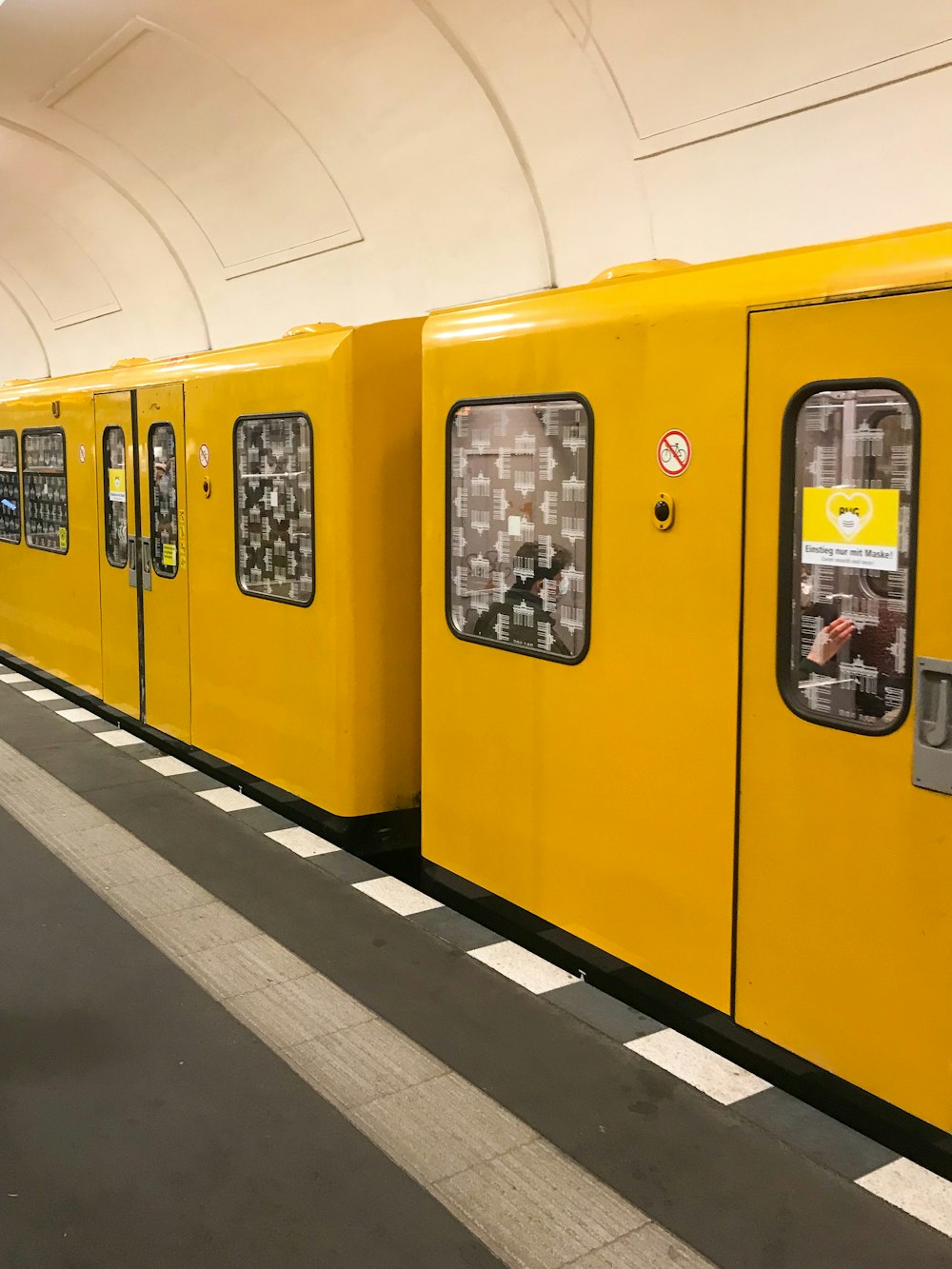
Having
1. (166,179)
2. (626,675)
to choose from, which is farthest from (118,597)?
(166,179)

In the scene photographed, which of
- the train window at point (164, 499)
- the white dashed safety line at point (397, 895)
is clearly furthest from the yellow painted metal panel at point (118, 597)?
→ the white dashed safety line at point (397, 895)

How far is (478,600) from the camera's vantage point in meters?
4.39

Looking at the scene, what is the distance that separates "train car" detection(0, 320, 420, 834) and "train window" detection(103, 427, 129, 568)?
0.06 ft

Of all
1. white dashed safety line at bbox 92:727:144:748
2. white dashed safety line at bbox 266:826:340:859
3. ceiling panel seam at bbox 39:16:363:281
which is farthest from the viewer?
ceiling panel seam at bbox 39:16:363:281

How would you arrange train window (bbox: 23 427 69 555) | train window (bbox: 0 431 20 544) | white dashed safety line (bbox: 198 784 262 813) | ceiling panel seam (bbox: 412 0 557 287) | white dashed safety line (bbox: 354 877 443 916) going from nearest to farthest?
white dashed safety line (bbox: 354 877 443 916) → white dashed safety line (bbox: 198 784 262 813) → ceiling panel seam (bbox: 412 0 557 287) → train window (bbox: 23 427 69 555) → train window (bbox: 0 431 20 544)

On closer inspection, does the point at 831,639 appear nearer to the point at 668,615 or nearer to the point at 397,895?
the point at 668,615

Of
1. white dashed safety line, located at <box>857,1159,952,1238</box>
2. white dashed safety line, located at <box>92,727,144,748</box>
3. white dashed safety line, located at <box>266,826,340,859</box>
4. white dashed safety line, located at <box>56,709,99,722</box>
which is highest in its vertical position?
white dashed safety line, located at <box>56,709,99,722</box>

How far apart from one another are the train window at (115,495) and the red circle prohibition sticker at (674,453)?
500 centimetres

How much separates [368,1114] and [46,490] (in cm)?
712

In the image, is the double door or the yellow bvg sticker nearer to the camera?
the yellow bvg sticker

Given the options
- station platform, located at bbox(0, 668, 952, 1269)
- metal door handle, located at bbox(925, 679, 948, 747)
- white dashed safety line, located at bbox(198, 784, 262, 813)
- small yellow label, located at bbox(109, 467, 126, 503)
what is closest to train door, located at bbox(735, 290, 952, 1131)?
metal door handle, located at bbox(925, 679, 948, 747)

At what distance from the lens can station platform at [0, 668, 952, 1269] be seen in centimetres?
269

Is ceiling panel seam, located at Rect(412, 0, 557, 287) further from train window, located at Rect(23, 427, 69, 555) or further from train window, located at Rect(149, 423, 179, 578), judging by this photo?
train window, located at Rect(23, 427, 69, 555)

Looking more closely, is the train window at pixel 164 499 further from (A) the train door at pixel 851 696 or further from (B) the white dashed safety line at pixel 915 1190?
(B) the white dashed safety line at pixel 915 1190
